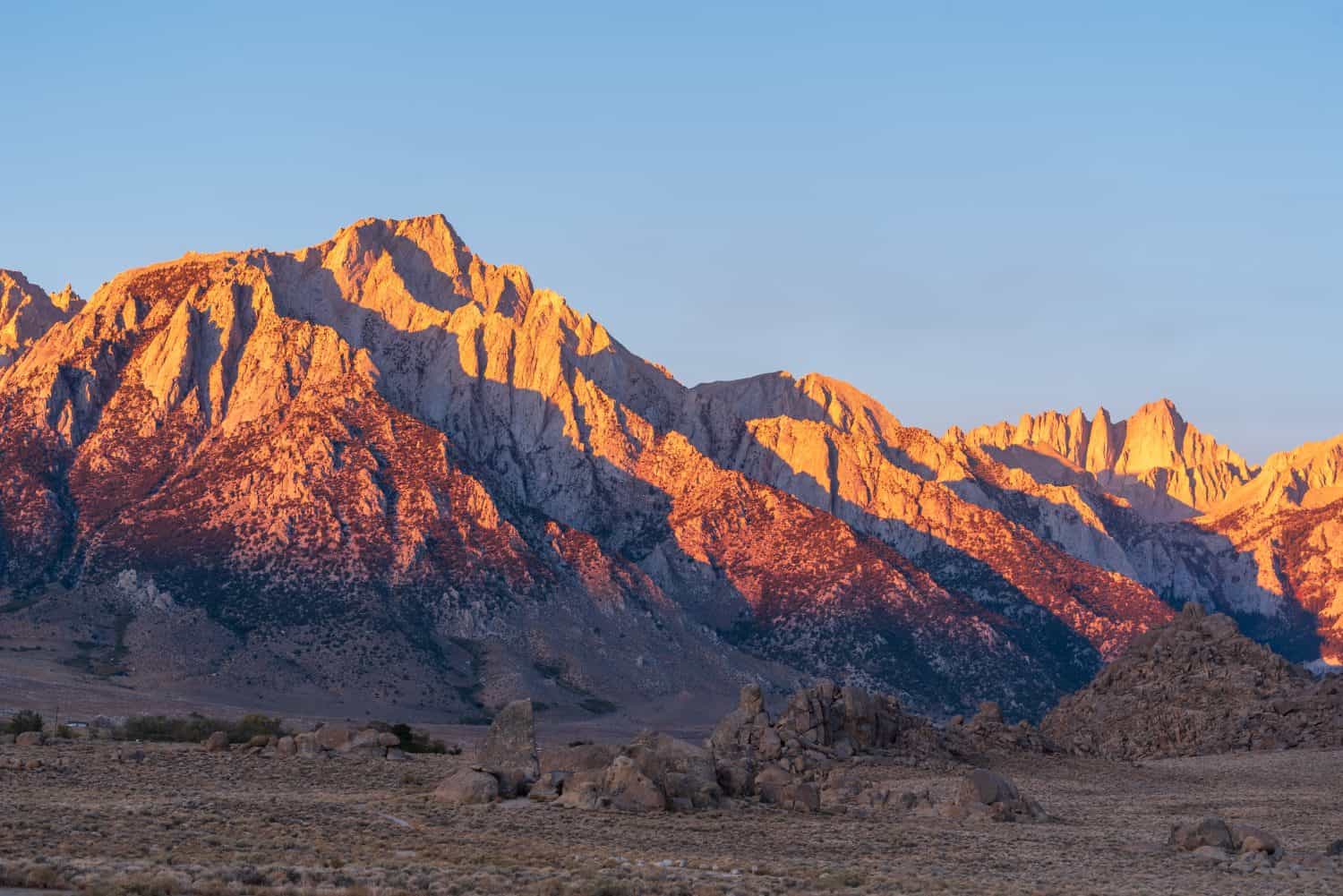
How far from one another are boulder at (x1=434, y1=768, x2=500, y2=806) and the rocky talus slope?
1979 inches

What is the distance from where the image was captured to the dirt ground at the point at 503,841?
128ft

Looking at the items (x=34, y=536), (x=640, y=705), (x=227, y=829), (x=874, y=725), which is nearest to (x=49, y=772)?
(x=227, y=829)

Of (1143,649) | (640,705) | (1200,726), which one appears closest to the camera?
(1200,726)

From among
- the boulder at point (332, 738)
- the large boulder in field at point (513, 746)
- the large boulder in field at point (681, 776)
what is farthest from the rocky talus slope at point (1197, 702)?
the large boulder in field at point (513, 746)

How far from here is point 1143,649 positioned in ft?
Answer: 370

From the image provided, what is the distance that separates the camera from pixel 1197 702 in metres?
105

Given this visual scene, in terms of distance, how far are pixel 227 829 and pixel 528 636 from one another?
143892 mm

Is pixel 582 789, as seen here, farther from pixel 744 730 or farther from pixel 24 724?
pixel 24 724

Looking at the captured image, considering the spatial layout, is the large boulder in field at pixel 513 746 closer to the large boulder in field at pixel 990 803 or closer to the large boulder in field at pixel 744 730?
the large boulder in field at pixel 990 803

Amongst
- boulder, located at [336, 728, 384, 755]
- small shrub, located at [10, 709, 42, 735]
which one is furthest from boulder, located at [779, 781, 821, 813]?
small shrub, located at [10, 709, 42, 735]

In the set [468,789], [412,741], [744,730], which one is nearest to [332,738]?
[412,741]

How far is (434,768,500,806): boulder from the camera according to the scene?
5662cm

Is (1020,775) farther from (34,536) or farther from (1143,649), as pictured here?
(34,536)

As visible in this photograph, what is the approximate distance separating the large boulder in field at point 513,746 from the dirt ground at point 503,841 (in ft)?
8.98
